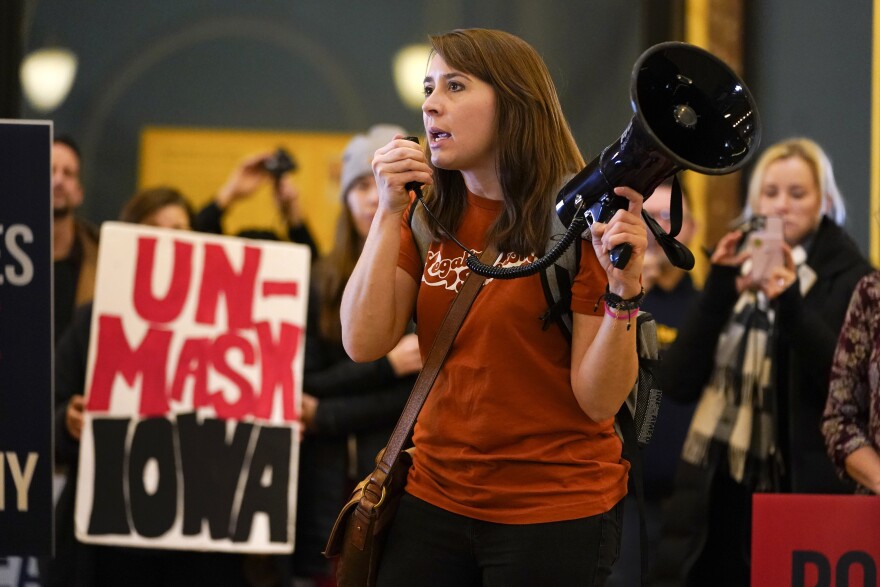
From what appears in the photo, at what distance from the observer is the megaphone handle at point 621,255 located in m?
2.03

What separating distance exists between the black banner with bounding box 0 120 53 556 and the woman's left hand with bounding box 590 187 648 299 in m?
1.59

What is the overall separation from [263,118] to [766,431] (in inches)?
138

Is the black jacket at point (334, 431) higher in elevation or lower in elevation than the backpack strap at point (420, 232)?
lower

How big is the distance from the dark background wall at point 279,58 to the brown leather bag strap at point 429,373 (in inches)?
142

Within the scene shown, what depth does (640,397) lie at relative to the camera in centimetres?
228

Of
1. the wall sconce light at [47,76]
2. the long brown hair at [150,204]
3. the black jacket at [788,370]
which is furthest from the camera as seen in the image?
the wall sconce light at [47,76]

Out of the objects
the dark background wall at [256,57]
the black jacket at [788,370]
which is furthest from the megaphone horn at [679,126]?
the dark background wall at [256,57]

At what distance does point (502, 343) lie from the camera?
219 cm

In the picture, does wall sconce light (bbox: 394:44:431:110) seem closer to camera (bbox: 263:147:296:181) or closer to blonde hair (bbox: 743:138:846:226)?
camera (bbox: 263:147:296:181)

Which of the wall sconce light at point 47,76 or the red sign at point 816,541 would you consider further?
the wall sconce light at point 47,76

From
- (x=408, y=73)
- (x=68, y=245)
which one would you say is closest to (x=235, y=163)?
(x=408, y=73)

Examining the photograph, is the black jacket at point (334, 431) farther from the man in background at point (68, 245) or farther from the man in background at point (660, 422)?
the man in background at point (68, 245)

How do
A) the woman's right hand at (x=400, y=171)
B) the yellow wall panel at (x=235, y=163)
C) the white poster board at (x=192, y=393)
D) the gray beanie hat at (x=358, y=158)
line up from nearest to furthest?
1. the woman's right hand at (x=400, y=171)
2. the white poster board at (x=192, y=393)
3. the gray beanie hat at (x=358, y=158)
4. the yellow wall panel at (x=235, y=163)

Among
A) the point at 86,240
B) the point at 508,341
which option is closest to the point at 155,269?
the point at 86,240
